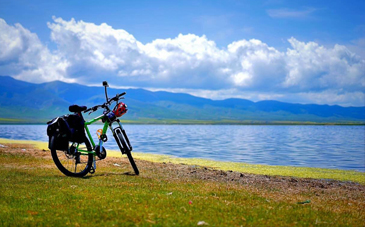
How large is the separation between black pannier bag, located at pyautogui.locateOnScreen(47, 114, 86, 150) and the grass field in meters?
1.72

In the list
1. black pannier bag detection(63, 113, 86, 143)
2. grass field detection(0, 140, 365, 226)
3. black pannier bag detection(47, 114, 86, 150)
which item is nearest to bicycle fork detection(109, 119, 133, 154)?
grass field detection(0, 140, 365, 226)

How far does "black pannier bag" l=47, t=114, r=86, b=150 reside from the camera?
55.1ft

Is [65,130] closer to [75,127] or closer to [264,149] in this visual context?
[75,127]

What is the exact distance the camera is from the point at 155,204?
11.8m

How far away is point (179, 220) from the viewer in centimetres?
1016

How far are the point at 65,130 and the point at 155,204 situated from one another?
7292mm

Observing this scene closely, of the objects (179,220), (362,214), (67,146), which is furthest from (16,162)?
(362,214)

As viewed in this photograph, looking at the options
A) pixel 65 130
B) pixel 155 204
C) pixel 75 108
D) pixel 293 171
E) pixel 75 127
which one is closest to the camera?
pixel 155 204

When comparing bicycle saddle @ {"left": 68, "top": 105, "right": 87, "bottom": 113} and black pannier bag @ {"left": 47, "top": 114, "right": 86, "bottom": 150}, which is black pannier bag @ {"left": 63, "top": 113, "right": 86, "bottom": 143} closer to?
black pannier bag @ {"left": 47, "top": 114, "right": 86, "bottom": 150}

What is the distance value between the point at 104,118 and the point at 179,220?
9500 millimetres

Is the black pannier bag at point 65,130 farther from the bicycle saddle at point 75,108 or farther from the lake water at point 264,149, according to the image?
the lake water at point 264,149

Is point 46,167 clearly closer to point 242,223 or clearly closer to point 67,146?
point 67,146

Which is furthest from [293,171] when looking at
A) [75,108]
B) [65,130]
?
[65,130]

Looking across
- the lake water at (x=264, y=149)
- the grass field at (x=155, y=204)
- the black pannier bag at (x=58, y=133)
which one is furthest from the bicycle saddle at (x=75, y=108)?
the lake water at (x=264, y=149)
